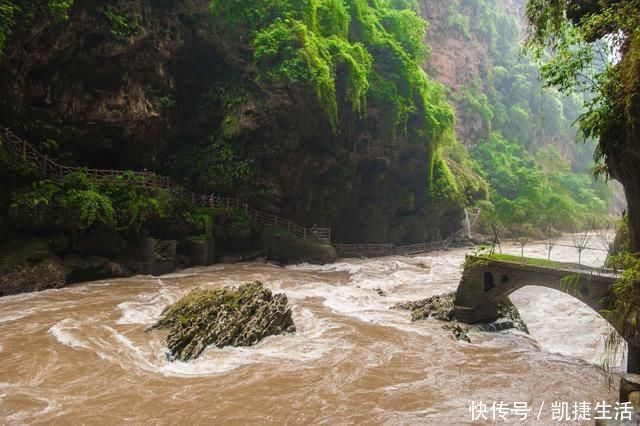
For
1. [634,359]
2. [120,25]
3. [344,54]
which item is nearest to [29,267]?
[120,25]

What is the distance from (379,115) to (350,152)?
3.28 meters

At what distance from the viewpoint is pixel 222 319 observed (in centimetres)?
1071

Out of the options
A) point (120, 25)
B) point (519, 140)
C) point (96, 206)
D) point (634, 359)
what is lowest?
point (634, 359)

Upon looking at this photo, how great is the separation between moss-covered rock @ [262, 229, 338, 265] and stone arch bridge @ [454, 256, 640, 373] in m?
11.8

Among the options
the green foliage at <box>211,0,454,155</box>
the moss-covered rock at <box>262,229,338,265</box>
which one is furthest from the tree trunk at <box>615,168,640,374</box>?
the moss-covered rock at <box>262,229,338,265</box>

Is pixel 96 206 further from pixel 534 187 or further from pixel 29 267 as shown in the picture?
pixel 534 187

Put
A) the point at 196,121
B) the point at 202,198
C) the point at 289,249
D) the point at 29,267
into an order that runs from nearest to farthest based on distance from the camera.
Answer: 1. the point at 29,267
2. the point at 202,198
3. the point at 289,249
4. the point at 196,121

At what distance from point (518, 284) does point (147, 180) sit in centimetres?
1694

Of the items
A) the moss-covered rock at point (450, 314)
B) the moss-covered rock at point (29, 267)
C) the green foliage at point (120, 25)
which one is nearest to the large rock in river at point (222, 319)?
the moss-covered rock at point (450, 314)

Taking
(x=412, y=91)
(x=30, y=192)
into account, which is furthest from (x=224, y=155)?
(x=412, y=91)

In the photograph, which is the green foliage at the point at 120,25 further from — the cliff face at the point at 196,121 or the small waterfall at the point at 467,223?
the small waterfall at the point at 467,223

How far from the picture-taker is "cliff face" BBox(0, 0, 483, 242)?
18.0 metres

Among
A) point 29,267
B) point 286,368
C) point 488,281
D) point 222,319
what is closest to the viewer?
point 286,368

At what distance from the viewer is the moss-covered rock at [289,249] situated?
2412 centimetres
